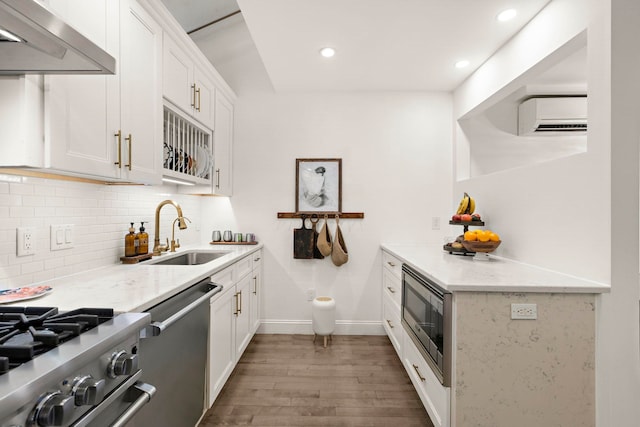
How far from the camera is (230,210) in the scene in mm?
3350

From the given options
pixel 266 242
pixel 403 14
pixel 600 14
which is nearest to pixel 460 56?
pixel 403 14

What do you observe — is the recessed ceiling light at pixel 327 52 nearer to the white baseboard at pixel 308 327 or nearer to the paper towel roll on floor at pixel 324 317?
the paper towel roll on floor at pixel 324 317

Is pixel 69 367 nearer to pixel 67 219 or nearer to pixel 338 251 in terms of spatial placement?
pixel 67 219

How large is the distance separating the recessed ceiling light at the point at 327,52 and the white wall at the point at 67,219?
5.41 ft

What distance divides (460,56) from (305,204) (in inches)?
72.0

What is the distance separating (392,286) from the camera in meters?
2.80

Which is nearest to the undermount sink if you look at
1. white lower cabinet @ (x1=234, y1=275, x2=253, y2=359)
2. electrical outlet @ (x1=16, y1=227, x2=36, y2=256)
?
white lower cabinet @ (x1=234, y1=275, x2=253, y2=359)

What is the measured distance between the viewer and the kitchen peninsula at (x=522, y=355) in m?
1.47

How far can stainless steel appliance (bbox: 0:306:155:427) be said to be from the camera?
2.20 ft

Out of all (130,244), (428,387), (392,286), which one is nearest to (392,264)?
(392,286)

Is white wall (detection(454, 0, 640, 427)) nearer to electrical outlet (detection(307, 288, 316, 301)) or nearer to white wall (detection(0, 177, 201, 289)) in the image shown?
electrical outlet (detection(307, 288, 316, 301))

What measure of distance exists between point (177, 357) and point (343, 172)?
2288 millimetres

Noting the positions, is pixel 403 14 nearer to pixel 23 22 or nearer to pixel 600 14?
pixel 600 14

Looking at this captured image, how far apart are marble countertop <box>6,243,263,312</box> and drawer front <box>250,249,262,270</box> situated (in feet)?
3.22
